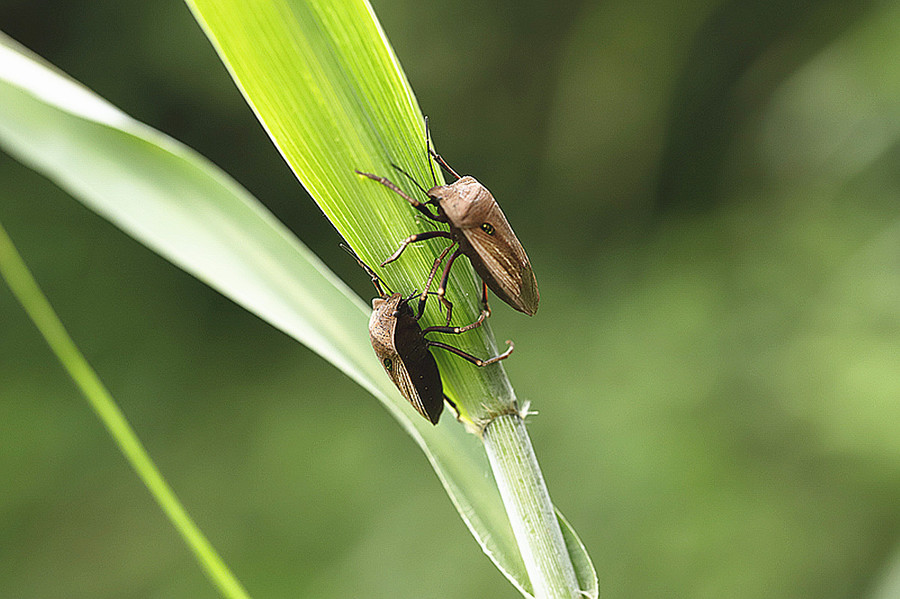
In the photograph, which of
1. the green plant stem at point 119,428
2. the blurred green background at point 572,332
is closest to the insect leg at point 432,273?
the green plant stem at point 119,428


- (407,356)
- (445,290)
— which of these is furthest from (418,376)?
(445,290)

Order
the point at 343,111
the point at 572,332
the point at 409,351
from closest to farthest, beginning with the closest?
the point at 343,111 < the point at 409,351 < the point at 572,332

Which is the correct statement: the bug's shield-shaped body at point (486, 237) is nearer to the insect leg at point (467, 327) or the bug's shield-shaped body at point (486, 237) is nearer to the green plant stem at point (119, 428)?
the insect leg at point (467, 327)

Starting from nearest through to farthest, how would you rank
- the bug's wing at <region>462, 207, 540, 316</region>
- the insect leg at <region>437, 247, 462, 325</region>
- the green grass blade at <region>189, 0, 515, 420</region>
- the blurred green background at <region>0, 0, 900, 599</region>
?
the green grass blade at <region>189, 0, 515, 420</region>, the insect leg at <region>437, 247, 462, 325</region>, the bug's wing at <region>462, 207, 540, 316</region>, the blurred green background at <region>0, 0, 900, 599</region>

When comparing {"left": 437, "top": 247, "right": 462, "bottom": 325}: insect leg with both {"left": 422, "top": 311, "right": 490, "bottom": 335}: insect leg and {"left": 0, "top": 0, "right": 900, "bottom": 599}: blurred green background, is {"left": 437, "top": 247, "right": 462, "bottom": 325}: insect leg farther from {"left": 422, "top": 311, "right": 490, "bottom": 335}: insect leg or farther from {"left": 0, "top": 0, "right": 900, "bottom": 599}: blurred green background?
{"left": 0, "top": 0, "right": 900, "bottom": 599}: blurred green background

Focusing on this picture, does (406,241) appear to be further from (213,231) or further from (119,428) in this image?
(119,428)

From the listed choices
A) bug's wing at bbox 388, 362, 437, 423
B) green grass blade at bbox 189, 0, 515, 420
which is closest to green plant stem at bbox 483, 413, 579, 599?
green grass blade at bbox 189, 0, 515, 420
